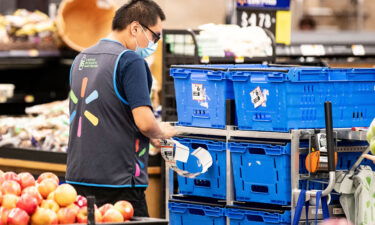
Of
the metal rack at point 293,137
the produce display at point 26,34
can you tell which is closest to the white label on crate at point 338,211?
the metal rack at point 293,137

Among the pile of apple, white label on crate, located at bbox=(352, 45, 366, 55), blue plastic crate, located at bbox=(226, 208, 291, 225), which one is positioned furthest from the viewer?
white label on crate, located at bbox=(352, 45, 366, 55)

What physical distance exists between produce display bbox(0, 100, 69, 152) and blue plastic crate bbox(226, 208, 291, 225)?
7.83 feet

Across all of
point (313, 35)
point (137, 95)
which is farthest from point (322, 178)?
point (313, 35)

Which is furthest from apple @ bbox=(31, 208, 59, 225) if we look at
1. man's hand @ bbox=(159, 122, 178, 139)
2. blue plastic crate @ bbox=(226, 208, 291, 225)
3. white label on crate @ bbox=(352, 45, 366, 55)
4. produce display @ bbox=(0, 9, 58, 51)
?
white label on crate @ bbox=(352, 45, 366, 55)

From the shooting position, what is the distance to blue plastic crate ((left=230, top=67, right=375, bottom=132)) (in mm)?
5324

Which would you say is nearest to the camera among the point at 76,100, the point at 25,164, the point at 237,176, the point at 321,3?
the point at 76,100

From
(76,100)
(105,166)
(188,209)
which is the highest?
(76,100)

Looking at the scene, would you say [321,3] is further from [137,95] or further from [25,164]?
[137,95]

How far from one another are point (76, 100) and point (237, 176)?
1.15 m

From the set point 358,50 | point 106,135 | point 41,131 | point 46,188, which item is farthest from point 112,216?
point 358,50

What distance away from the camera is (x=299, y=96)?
5.37 metres

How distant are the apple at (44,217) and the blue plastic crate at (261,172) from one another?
183cm

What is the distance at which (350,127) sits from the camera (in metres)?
5.65

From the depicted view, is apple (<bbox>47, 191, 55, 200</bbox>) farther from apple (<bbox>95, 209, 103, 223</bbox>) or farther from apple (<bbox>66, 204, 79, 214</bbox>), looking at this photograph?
apple (<bbox>95, 209, 103, 223</bbox>)
